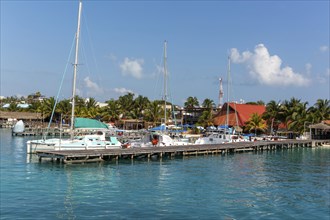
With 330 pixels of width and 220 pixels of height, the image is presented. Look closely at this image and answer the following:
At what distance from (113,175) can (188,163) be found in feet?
38.5

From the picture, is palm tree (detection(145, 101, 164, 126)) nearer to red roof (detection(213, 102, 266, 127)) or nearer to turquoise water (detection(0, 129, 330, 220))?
red roof (detection(213, 102, 266, 127))

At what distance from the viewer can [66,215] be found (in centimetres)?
2030

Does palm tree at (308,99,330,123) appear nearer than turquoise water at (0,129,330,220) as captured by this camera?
No

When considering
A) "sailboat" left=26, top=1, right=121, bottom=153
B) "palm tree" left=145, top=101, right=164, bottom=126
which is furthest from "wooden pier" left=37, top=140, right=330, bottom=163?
"palm tree" left=145, top=101, right=164, bottom=126

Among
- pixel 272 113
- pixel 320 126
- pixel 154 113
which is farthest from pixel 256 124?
pixel 154 113

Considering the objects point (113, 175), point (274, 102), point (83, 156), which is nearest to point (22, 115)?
point (274, 102)

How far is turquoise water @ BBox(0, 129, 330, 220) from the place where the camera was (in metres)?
21.4

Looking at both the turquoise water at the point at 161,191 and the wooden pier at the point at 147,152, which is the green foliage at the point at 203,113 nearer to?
the wooden pier at the point at 147,152

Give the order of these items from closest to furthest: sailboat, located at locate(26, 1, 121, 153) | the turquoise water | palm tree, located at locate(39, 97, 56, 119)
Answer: the turquoise water, sailboat, located at locate(26, 1, 121, 153), palm tree, located at locate(39, 97, 56, 119)

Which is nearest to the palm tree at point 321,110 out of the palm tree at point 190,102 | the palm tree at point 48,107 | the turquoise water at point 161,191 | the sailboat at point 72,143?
the palm tree at point 190,102

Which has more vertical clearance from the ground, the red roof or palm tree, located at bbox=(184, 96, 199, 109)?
palm tree, located at bbox=(184, 96, 199, 109)

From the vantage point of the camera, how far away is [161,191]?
2695 centimetres

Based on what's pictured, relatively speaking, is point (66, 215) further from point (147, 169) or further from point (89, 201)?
point (147, 169)

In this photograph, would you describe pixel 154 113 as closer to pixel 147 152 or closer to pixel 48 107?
pixel 48 107
